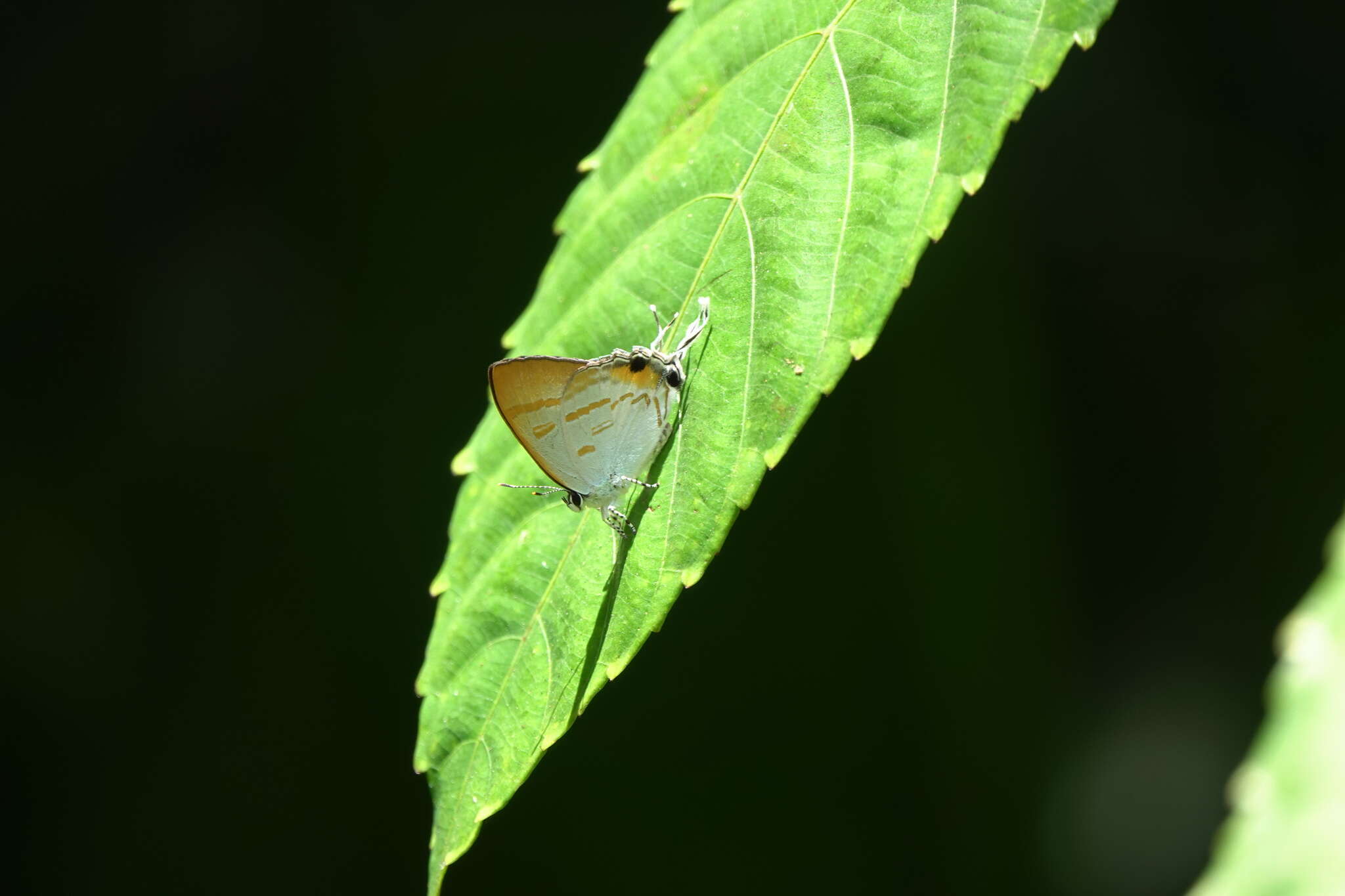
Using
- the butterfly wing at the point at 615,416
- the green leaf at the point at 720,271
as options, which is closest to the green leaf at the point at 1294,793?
the green leaf at the point at 720,271

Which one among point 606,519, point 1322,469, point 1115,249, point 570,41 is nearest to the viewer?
point 606,519

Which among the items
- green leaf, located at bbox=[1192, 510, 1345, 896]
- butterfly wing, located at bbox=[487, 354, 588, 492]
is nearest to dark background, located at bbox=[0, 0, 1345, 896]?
butterfly wing, located at bbox=[487, 354, 588, 492]

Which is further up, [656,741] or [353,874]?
[656,741]

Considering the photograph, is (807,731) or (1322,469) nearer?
(1322,469)

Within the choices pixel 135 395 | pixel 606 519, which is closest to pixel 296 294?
pixel 135 395

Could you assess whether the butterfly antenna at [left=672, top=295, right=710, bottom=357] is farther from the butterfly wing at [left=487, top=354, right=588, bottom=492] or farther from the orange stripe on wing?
the orange stripe on wing

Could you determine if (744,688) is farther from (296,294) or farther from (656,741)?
(296,294)

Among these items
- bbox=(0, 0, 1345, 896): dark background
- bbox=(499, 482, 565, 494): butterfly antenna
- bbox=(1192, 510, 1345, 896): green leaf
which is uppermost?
bbox=(0, 0, 1345, 896): dark background
